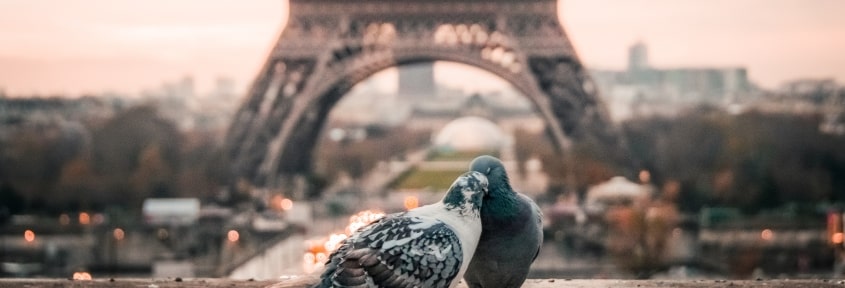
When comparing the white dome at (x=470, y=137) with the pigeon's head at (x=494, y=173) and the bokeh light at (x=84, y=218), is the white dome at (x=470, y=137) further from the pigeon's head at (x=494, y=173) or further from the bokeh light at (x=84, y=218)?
the pigeon's head at (x=494, y=173)

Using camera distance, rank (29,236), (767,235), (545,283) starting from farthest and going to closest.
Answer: (29,236)
(767,235)
(545,283)

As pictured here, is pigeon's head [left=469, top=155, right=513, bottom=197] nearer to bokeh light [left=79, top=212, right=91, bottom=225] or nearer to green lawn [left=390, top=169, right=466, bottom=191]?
bokeh light [left=79, top=212, right=91, bottom=225]

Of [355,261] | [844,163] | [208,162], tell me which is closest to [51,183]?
[208,162]

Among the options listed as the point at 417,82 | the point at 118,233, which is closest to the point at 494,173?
the point at 118,233

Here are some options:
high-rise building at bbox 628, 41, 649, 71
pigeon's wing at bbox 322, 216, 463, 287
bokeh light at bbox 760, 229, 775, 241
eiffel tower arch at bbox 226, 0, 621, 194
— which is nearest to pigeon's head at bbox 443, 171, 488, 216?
pigeon's wing at bbox 322, 216, 463, 287

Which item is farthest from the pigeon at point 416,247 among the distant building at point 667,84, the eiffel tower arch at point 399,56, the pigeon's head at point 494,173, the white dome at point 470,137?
the distant building at point 667,84

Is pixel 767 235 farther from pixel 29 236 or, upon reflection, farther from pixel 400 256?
pixel 400 256
